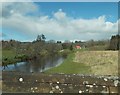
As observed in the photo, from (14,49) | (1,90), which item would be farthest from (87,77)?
(14,49)

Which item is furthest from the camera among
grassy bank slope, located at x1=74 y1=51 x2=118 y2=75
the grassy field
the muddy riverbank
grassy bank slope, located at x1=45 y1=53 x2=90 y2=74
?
grassy bank slope, located at x1=45 y1=53 x2=90 y2=74

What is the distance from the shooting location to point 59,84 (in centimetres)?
228

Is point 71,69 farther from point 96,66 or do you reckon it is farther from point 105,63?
point 105,63

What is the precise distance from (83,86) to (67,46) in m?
113

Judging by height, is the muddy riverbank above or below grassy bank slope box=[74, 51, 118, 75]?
above

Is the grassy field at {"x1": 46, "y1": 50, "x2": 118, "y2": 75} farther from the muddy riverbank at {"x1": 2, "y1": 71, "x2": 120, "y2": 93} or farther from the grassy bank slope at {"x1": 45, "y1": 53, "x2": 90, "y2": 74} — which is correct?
the muddy riverbank at {"x1": 2, "y1": 71, "x2": 120, "y2": 93}

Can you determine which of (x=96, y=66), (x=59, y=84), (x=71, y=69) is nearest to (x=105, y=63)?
(x=96, y=66)

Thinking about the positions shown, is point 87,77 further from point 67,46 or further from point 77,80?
point 67,46

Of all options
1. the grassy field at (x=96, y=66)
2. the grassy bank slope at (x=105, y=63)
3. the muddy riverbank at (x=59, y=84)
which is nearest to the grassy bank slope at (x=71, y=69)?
the grassy field at (x=96, y=66)

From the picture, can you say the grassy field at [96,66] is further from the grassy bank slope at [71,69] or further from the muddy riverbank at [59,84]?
the muddy riverbank at [59,84]

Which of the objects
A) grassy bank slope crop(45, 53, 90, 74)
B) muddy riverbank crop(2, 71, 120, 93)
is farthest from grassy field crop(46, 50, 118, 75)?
muddy riverbank crop(2, 71, 120, 93)

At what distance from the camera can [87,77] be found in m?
2.29

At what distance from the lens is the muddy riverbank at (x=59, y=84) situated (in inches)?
88.9

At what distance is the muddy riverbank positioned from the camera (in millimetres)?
2258
